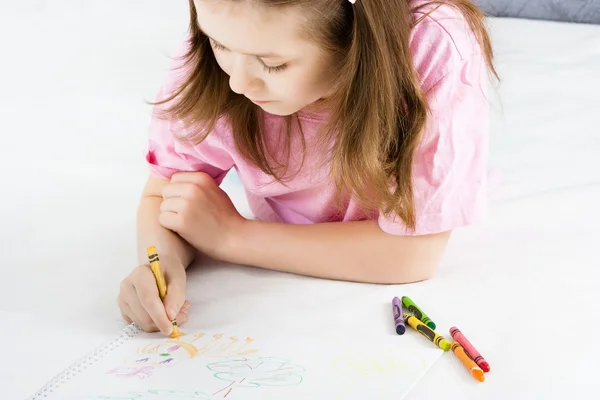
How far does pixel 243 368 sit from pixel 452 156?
0.31 m

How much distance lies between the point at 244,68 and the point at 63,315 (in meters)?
0.34

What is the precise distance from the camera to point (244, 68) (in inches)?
32.1

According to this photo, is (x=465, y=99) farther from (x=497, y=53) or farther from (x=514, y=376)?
(x=497, y=53)

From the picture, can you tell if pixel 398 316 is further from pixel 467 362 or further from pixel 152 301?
pixel 152 301

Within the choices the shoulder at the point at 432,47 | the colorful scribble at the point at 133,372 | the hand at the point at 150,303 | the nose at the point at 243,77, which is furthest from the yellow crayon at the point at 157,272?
the shoulder at the point at 432,47

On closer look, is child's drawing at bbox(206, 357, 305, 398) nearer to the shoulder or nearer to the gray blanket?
the shoulder

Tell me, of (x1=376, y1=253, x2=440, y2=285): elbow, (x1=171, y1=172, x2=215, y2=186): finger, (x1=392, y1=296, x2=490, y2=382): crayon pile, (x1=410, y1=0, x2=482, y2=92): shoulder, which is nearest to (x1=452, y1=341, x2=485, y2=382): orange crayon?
(x1=392, y1=296, x2=490, y2=382): crayon pile

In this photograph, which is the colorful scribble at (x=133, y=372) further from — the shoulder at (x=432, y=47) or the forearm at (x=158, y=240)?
the shoulder at (x=432, y=47)

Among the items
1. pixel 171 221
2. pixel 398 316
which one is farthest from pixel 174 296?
pixel 398 316

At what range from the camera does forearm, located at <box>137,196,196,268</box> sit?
1000 millimetres

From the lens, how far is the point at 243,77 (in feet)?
2.69

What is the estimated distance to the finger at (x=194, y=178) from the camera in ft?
3.50

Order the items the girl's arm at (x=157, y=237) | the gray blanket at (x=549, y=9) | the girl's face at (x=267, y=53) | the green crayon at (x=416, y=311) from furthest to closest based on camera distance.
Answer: the gray blanket at (x=549, y=9) < the girl's arm at (x=157, y=237) < the green crayon at (x=416, y=311) < the girl's face at (x=267, y=53)

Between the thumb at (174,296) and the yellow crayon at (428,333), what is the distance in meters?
0.23
